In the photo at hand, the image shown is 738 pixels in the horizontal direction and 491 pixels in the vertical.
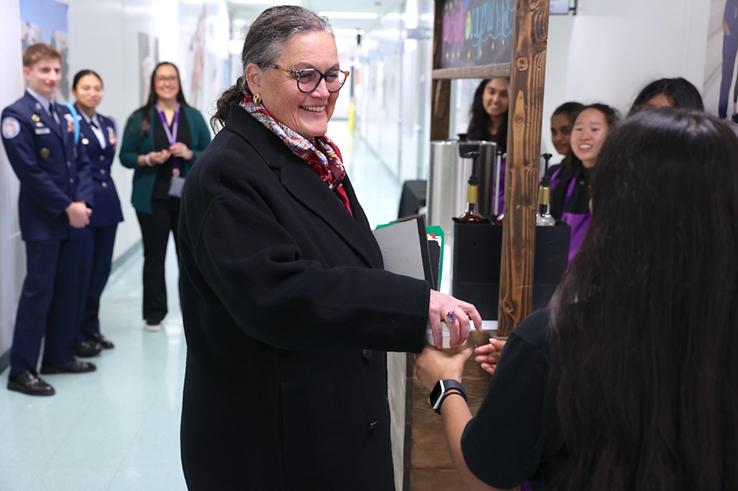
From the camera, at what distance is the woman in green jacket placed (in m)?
4.37

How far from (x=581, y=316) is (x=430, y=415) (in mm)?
1137

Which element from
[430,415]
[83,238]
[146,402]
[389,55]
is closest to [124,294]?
[83,238]

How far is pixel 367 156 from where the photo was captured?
729 inches

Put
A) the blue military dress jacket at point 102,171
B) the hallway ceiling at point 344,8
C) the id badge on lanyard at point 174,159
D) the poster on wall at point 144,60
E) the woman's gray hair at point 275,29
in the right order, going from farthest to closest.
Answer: the hallway ceiling at point 344,8, the poster on wall at point 144,60, the id badge on lanyard at point 174,159, the blue military dress jacket at point 102,171, the woman's gray hair at point 275,29

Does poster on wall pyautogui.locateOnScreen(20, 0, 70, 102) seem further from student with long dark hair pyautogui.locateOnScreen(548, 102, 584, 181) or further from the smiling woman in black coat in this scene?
the smiling woman in black coat

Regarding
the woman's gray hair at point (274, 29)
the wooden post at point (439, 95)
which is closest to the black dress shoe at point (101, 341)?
the wooden post at point (439, 95)

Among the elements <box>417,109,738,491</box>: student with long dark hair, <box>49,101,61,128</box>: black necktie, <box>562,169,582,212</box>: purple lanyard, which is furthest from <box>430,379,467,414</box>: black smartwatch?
<box>49,101,61,128</box>: black necktie

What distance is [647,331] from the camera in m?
0.85

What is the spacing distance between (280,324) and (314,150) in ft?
1.26

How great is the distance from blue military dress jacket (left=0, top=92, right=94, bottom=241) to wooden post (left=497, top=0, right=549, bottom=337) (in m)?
2.64

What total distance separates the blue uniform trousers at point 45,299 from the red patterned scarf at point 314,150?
2601 mm

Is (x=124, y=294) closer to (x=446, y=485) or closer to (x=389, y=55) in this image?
(x=446, y=485)

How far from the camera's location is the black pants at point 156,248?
4.42m

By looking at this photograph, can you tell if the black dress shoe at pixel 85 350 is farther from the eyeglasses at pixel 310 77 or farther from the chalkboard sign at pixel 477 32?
the eyeglasses at pixel 310 77
